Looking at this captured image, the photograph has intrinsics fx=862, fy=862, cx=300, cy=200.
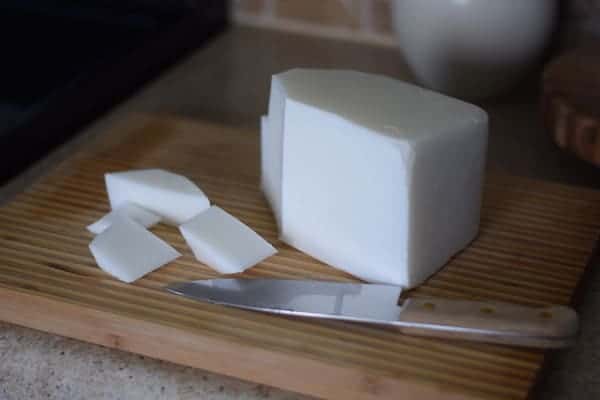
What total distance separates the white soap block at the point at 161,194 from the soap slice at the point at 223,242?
0.15 feet

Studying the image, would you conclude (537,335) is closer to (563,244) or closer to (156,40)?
(563,244)

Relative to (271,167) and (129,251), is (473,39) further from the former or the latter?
(129,251)

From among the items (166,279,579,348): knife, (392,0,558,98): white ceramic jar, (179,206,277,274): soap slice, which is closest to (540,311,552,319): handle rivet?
Result: (166,279,579,348): knife

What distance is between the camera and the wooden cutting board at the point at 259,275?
2.63 feet

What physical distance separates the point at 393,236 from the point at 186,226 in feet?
0.78

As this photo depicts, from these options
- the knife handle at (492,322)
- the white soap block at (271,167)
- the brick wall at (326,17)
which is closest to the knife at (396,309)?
the knife handle at (492,322)

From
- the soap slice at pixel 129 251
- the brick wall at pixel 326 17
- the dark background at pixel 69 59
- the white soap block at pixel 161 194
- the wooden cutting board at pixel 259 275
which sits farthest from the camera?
the brick wall at pixel 326 17

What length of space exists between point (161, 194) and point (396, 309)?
1.11ft

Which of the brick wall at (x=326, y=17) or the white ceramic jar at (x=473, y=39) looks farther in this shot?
the brick wall at (x=326, y=17)

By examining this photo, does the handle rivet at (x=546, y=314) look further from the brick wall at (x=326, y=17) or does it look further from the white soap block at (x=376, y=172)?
the brick wall at (x=326, y=17)

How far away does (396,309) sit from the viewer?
852 mm

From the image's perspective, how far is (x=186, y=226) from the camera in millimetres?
969

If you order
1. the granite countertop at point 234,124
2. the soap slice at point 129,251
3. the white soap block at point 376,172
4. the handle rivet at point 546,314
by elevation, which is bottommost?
the granite countertop at point 234,124

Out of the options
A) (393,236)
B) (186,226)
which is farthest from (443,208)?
(186,226)
